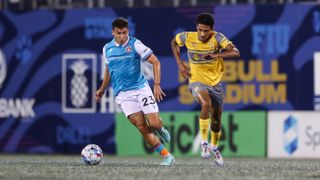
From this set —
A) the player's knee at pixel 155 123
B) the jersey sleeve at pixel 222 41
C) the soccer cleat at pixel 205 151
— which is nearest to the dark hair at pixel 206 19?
the jersey sleeve at pixel 222 41

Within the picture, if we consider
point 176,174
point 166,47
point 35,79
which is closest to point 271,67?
point 166,47

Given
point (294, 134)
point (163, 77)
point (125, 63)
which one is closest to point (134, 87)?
point (125, 63)

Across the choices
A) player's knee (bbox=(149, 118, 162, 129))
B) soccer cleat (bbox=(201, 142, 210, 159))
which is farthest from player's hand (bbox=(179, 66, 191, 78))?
soccer cleat (bbox=(201, 142, 210, 159))

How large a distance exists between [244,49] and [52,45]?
14.9 feet

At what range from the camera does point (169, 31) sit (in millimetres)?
22219

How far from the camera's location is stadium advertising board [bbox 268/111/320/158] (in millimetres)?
20906

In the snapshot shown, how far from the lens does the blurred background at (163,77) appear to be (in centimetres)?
2125

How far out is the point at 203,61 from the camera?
14953 mm

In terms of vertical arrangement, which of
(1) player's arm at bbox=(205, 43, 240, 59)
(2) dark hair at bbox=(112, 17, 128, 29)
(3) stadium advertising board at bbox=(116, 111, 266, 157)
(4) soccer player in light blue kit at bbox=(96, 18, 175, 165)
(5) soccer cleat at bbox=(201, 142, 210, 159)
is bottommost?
(3) stadium advertising board at bbox=(116, 111, 266, 157)

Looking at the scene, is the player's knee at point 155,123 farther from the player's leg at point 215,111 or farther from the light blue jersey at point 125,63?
the player's leg at point 215,111

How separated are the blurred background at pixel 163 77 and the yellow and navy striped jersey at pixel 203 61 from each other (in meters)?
6.43

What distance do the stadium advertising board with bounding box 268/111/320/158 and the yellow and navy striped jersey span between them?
6.35 meters

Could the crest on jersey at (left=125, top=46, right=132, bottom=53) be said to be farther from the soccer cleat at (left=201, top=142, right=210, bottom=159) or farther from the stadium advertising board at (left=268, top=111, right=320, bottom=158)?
the stadium advertising board at (left=268, top=111, right=320, bottom=158)

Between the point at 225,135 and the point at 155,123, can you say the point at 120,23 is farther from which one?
the point at 225,135
